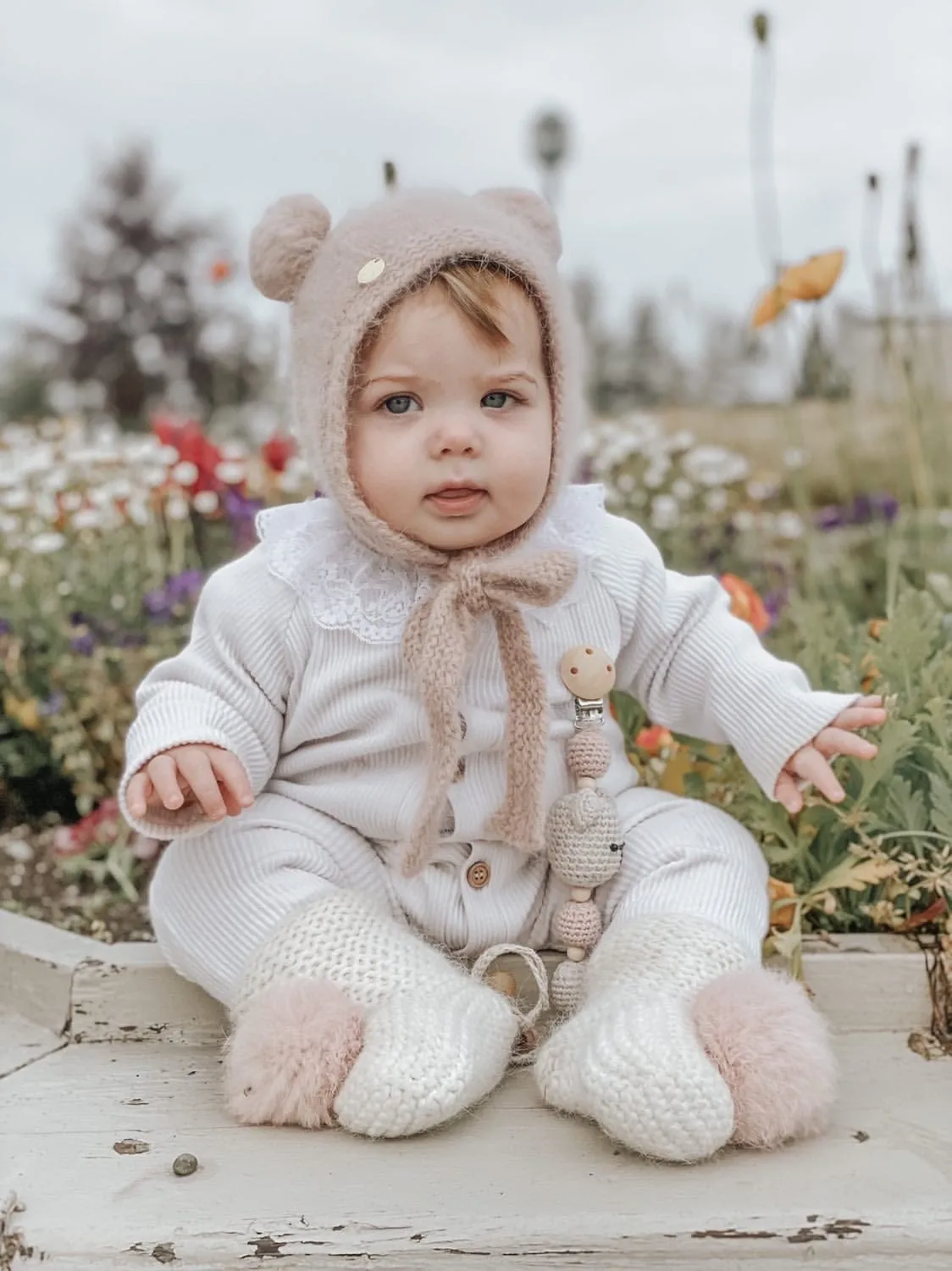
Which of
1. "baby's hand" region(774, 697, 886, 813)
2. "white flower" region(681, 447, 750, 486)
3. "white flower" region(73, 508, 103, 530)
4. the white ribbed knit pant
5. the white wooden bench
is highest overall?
"white flower" region(73, 508, 103, 530)

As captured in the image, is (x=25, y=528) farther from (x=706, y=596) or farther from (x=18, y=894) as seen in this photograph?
(x=706, y=596)

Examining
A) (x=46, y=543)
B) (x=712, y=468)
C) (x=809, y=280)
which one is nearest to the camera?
(x=809, y=280)

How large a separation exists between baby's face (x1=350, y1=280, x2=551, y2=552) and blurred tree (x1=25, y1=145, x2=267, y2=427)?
526 inches

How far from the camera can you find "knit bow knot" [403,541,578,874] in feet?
5.62

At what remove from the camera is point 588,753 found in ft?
6.09

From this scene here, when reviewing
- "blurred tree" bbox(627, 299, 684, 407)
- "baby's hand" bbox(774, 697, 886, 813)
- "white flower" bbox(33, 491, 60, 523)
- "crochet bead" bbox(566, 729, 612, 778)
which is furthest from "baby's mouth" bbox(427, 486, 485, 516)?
"blurred tree" bbox(627, 299, 684, 407)

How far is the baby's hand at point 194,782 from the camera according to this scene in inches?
64.5

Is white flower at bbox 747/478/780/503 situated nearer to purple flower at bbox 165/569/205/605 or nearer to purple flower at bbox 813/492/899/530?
purple flower at bbox 813/492/899/530

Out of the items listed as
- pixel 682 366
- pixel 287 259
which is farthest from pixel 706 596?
pixel 682 366

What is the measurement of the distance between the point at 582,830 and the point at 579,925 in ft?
0.43

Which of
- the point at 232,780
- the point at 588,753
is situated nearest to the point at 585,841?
the point at 588,753

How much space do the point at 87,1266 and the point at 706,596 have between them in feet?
4.04

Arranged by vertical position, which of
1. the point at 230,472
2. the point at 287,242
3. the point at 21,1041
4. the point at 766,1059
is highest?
the point at 287,242

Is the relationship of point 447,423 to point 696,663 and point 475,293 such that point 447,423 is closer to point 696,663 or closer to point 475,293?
point 475,293
